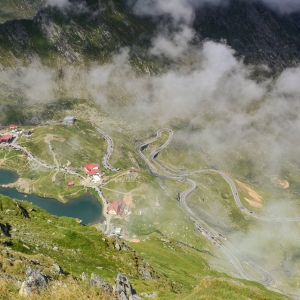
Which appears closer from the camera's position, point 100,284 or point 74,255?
point 100,284

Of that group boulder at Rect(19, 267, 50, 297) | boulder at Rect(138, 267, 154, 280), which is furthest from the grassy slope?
boulder at Rect(19, 267, 50, 297)

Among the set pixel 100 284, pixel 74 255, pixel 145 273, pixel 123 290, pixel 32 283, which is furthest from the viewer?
pixel 145 273

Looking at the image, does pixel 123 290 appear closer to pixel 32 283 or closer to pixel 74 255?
pixel 32 283

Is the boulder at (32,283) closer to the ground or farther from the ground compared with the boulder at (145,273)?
farther from the ground

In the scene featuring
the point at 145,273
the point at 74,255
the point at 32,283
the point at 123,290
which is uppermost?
the point at 32,283

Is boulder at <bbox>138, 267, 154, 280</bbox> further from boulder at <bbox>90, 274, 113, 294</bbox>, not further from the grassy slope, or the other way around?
boulder at <bbox>90, 274, 113, 294</bbox>

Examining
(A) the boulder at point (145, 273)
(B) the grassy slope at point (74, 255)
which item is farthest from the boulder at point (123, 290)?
(A) the boulder at point (145, 273)

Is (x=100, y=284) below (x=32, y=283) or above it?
below

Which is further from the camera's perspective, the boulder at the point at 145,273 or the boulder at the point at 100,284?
the boulder at the point at 145,273

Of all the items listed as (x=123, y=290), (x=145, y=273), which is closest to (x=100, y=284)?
(x=123, y=290)

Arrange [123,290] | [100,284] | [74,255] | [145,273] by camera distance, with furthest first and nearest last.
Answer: [145,273]
[74,255]
[123,290]
[100,284]

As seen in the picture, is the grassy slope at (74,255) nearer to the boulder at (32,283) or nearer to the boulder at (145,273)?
the boulder at (145,273)

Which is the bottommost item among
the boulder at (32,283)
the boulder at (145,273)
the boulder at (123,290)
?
the boulder at (145,273)

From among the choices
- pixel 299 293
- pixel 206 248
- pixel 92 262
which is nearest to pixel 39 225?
pixel 92 262
